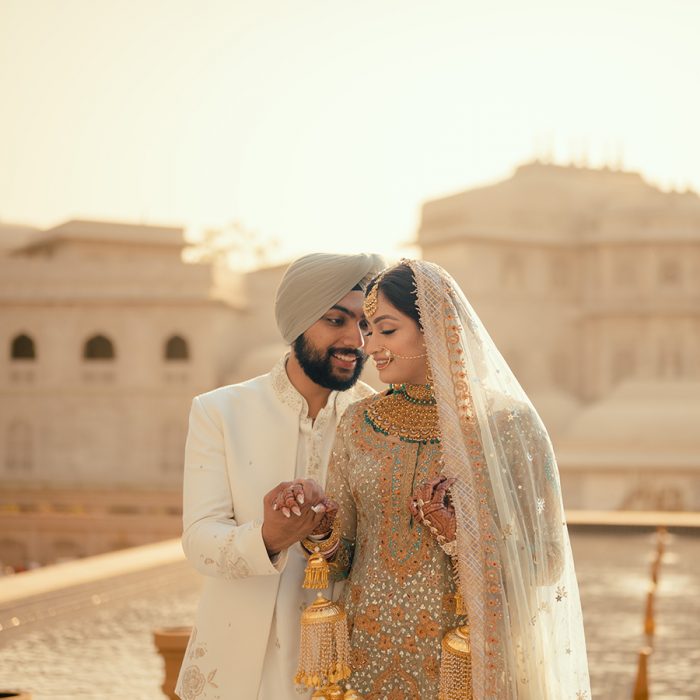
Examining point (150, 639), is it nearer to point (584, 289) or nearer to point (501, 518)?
point (501, 518)

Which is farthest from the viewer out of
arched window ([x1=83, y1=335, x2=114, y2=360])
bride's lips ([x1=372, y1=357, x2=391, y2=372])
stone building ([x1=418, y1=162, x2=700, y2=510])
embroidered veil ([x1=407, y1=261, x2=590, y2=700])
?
stone building ([x1=418, y1=162, x2=700, y2=510])

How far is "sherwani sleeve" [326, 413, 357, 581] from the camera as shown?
261cm

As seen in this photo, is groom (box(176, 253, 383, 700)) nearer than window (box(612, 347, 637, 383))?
Yes

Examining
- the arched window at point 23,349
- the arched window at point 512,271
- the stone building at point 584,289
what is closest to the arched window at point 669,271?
the stone building at point 584,289

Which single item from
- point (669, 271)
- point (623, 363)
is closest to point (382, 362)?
point (623, 363)

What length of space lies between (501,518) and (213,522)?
70 cm

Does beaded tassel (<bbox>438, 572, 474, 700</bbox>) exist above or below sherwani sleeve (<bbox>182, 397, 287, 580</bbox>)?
below

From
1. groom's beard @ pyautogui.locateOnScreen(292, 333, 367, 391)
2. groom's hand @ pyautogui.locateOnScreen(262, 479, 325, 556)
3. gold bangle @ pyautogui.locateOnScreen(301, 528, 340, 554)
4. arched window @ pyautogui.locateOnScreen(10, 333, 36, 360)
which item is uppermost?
groom's beard @ pyautogui.locateOnScreen(292, 333, 367, 391)

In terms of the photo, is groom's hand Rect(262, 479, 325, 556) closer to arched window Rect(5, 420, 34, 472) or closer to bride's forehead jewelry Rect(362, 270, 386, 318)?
bride's forehead jewelry Rect(362, 270, 386, 318)

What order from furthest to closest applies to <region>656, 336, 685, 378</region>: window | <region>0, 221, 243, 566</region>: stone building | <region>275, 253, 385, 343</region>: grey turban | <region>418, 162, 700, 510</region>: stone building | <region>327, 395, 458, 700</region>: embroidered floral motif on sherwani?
<region>656, 336, 685, 378</region>: window
<region>418, 162, 700, 510</region>: stone building
<region>0, 221, 243, 566</region>: stone building
<region>275, 253, 385, 343</region>: grey turban
<region>327, 395, 458, 700</region>: embroidered floral motif on sherwani

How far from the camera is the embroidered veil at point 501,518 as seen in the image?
2330mm

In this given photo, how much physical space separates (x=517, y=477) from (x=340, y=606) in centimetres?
51

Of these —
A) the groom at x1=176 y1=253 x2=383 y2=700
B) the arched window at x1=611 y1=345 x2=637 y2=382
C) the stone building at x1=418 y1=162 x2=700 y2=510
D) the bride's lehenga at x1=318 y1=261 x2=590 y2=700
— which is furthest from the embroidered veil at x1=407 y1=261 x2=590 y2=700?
the arched window at x1=611 y1=345 x2=637 y2=382

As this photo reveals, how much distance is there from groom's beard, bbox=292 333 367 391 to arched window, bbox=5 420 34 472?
2322cm
